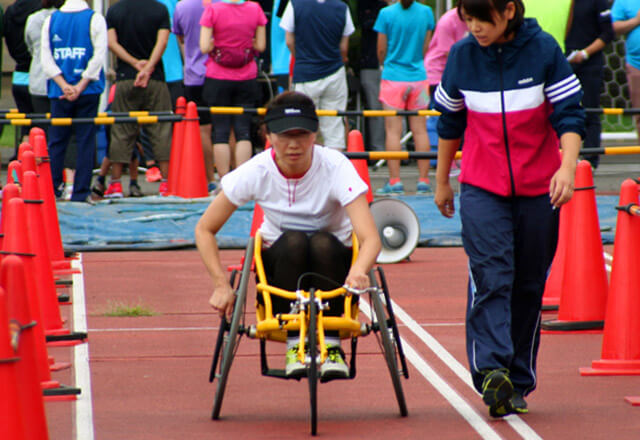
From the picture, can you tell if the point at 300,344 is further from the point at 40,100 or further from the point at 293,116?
the point at 40,100

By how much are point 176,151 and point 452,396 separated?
9.20m

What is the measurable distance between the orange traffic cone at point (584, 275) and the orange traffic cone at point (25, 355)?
3.98 metres

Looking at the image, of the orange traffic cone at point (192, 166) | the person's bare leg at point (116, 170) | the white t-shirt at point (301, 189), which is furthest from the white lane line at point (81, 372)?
the person's bare leg at point (116, 170)

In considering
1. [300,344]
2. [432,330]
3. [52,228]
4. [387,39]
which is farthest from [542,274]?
[387,39]

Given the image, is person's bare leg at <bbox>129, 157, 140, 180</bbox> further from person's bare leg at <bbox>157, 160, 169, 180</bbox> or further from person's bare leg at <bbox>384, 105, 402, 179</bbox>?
person's bare leg at <bbox>384, 105, 402, 179</bbox>

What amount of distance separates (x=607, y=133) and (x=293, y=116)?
1484 cm

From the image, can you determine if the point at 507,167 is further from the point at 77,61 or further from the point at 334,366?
the point at 77,61

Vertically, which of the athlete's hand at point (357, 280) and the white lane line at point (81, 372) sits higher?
the athlete's hand at point (357, 280)

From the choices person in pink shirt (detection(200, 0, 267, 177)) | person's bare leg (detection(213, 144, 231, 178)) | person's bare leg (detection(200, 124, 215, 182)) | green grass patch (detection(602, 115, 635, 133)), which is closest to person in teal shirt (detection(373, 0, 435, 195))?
person in pink shirt (detection(200, 0, 267, 177))

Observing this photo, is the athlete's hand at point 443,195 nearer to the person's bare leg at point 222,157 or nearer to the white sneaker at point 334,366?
the white sneaker at point 334,366

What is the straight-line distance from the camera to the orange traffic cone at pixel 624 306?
A: 21.2 ft

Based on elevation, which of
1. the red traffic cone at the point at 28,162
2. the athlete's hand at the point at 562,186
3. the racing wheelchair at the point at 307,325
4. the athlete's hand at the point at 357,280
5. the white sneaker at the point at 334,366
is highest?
the athlete's hand at the point at 562,186

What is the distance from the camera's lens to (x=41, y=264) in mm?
7555

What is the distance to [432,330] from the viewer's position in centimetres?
766
